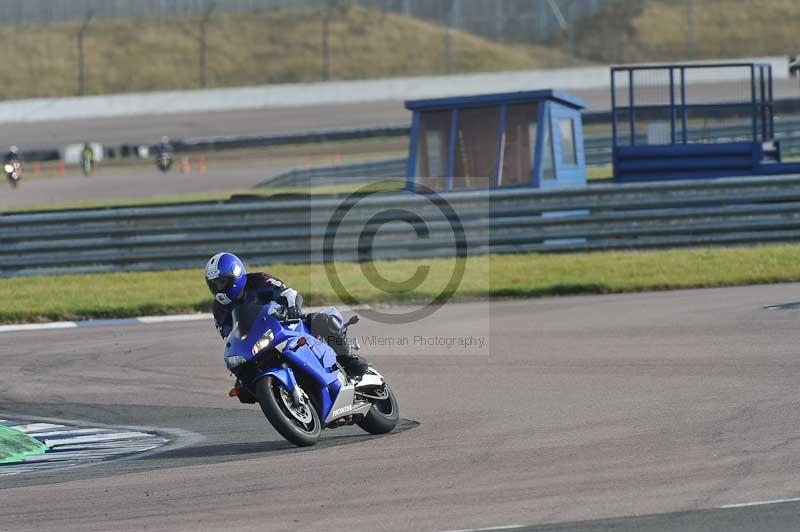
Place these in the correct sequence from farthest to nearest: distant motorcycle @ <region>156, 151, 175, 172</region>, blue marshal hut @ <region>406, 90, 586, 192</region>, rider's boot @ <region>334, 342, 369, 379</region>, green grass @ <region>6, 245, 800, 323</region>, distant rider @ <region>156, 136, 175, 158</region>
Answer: distant rider @ <region>156, 136, 175, 158</region>
distant motorcycle @ <region>156, 151, 175, 172</region>
blue marshal hut @ <region>406, 90, 586, 192</region>
green grass @ <region>6, 245, 800, 323</region>
rider's boot @ <region>334, 342, 369, 379</region>

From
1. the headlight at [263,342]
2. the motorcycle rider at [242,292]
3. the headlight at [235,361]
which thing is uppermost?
the motorcycle rider at [242,292]

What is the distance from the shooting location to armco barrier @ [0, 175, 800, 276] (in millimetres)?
18359

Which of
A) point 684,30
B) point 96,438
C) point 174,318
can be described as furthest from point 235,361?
point 684,30

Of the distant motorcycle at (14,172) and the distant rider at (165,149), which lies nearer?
the distant motorcycle at (14,172)

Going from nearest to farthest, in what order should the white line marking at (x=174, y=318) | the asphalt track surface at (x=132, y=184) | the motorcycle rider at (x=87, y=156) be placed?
the white line marking at (x=174, y=318) → the asphalt track surface at (x=132, y=184) → the motorcycle rider at (x=87, y=156)

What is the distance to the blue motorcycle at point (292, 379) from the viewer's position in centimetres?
848

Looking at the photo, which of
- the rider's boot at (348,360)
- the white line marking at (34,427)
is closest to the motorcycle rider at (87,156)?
the white line marking at (34,427)

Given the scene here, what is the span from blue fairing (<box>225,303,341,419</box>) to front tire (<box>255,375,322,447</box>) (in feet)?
0.20

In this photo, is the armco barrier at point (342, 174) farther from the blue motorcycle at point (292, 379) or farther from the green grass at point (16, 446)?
the blue motorcycle at point (292, 379)

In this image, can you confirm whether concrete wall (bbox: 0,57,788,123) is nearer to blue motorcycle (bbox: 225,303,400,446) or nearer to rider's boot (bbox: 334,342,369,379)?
rider's boot (bbox: 334,342,369,379)

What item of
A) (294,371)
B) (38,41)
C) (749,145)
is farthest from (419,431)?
(38,41)

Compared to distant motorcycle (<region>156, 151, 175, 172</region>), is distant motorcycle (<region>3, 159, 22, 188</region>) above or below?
below

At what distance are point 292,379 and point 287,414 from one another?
23 centimetres

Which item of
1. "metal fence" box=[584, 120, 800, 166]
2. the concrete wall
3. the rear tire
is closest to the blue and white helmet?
the rear tire
